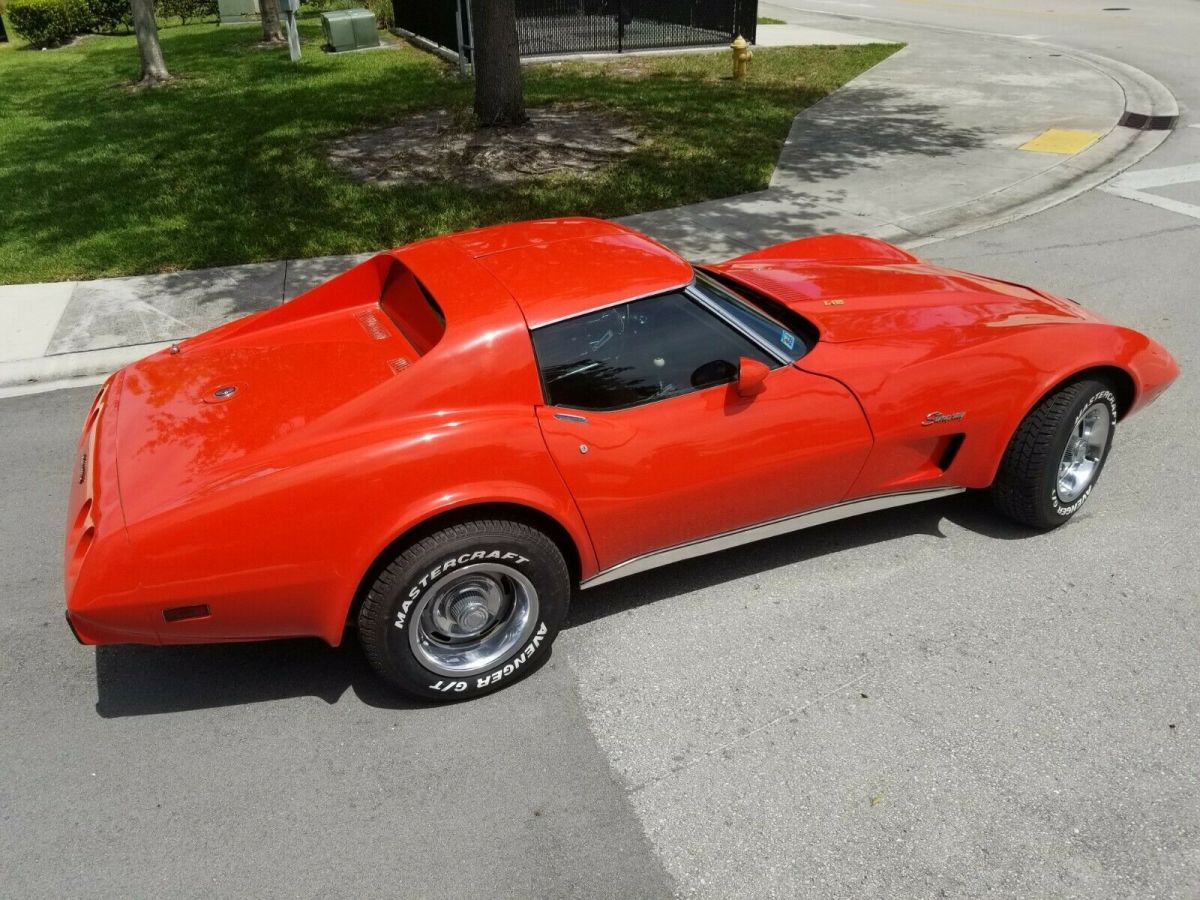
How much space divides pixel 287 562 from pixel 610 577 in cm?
117

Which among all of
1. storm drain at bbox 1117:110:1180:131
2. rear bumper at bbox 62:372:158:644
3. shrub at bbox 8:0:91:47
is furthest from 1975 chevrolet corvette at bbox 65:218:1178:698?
shrub at bbox 8:0:91:47

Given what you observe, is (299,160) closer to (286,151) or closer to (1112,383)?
(286,151)

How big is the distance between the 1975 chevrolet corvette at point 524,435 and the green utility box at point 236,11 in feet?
73.2

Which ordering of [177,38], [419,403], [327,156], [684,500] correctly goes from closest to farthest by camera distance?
1. [419,403]
2. [684,500]
3. [327,156]
4. [177,38]

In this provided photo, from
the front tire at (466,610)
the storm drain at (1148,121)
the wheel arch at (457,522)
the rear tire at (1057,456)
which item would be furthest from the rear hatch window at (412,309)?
the storm drain at (1148,121)

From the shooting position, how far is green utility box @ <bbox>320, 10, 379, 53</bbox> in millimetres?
17266

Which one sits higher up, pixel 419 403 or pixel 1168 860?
pixel 419 403

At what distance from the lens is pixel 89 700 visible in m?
3.47

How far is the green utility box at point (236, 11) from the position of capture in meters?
22.9

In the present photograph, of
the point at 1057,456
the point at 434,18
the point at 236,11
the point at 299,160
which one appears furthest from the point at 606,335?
the point at 236,11

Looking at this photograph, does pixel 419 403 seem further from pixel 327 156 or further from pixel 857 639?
pixel 327 156

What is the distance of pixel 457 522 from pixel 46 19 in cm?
2309

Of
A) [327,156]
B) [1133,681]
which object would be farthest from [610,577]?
[327,156]

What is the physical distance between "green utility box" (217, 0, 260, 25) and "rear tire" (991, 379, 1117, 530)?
23.6 metres
